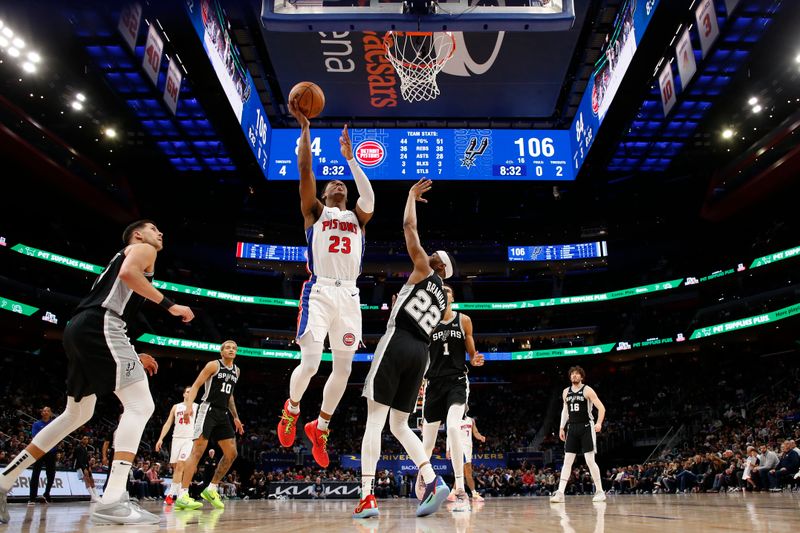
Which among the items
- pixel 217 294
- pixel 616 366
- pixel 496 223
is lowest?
pixel 616 366

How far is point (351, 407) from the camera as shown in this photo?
35406 millimetres

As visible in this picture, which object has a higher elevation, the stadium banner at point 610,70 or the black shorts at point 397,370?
the stadium banner at point 610,70

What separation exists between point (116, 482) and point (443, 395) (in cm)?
412

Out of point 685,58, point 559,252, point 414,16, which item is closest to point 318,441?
point 414,16

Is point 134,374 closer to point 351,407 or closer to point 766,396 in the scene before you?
point 766,396

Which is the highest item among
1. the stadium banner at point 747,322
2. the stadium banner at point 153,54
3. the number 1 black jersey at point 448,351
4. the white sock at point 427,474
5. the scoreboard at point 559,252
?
the scoreboard at point 559,252

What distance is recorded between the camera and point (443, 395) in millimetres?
7301

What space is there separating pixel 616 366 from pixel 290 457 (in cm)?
2000

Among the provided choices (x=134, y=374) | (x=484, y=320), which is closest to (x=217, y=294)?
(x=484, y=320)

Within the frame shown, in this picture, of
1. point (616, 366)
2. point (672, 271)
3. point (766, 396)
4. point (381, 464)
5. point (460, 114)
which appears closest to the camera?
point (460, 114)

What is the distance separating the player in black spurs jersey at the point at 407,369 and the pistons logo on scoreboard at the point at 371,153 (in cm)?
1374

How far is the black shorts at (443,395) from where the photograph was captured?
7.25 metres

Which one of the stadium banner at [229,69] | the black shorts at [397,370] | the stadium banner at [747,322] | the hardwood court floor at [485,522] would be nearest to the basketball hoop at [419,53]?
the stadium banner at [229,69]

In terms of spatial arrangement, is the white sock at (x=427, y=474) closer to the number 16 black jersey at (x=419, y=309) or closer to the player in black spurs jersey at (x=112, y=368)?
the number 16 black jersey at (x=419, y=309)
